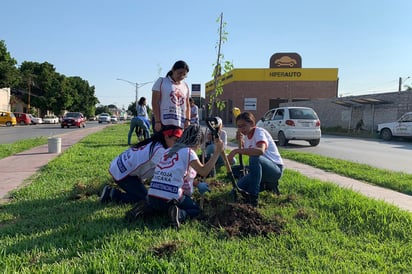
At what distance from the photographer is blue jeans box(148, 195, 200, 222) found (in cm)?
344

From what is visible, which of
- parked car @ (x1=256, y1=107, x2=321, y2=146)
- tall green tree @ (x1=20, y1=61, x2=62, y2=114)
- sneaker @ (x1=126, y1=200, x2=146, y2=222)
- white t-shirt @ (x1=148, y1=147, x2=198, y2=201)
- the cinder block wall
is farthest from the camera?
tall green tree @ (x1=20, y1=61, x2=62, y2=114)

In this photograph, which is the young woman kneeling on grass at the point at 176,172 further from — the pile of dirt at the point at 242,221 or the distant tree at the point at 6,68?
the distant tree at the point at 6,68

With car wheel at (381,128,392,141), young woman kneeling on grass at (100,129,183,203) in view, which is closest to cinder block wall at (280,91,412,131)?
car wheel at (381,128,392,141)

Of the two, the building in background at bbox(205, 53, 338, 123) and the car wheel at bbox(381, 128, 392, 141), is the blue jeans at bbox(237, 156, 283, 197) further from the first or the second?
the building in background at bbox(205, 53, 338, 123)

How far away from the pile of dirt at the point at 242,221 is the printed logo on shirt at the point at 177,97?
5.23ft

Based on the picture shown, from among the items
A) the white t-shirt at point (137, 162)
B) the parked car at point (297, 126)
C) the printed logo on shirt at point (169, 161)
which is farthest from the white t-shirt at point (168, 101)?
the parked car at point (297, 126)

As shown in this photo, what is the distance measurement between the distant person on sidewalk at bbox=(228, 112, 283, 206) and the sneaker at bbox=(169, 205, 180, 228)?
1.13 meters

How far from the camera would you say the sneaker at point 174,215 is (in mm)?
3330

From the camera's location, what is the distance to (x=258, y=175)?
4.12m

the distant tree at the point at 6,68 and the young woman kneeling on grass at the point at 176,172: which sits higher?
the distant tree at the point at 6,68

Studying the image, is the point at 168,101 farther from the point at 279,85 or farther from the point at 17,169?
the point at 279,85

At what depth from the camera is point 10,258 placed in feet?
8.70

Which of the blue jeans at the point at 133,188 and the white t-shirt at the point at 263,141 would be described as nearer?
the blue jeans at the point at 133,188

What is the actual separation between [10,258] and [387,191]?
5.29 m
